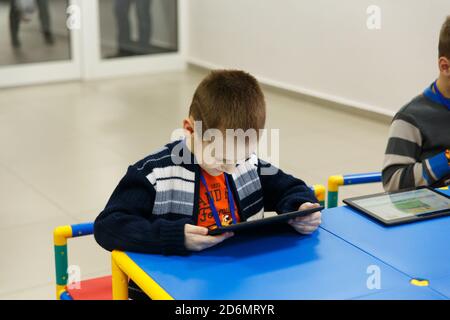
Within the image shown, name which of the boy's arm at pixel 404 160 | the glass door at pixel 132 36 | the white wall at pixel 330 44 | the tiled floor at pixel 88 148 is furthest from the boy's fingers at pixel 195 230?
the glass door at pixel 132 36

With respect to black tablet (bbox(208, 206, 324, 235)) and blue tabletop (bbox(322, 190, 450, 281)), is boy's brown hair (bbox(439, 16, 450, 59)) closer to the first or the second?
blue tabletop (bbox(322, 190, 450, 281))

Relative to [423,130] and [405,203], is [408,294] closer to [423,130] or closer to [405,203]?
[405,203]

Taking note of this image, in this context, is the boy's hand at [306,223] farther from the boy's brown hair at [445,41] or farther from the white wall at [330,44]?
the white wall at [330,44]

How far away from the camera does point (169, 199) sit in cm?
165

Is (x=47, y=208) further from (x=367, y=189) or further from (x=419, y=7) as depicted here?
(x=419, y=7)

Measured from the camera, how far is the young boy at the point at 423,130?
210 centimetres

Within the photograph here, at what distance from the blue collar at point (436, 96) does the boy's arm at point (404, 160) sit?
106mm

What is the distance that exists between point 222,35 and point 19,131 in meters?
2.19

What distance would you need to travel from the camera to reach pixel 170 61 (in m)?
6.48

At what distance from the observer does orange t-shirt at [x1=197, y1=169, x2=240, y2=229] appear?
66.6 inches

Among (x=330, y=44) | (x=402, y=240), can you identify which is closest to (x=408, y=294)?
(x=402, y=240)

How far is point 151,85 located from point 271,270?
182 inches

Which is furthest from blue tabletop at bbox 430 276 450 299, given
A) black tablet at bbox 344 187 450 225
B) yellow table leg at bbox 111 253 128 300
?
yellow table leg at bbox 111 253 128 300

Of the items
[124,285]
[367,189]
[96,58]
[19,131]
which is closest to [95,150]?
[19,131]
